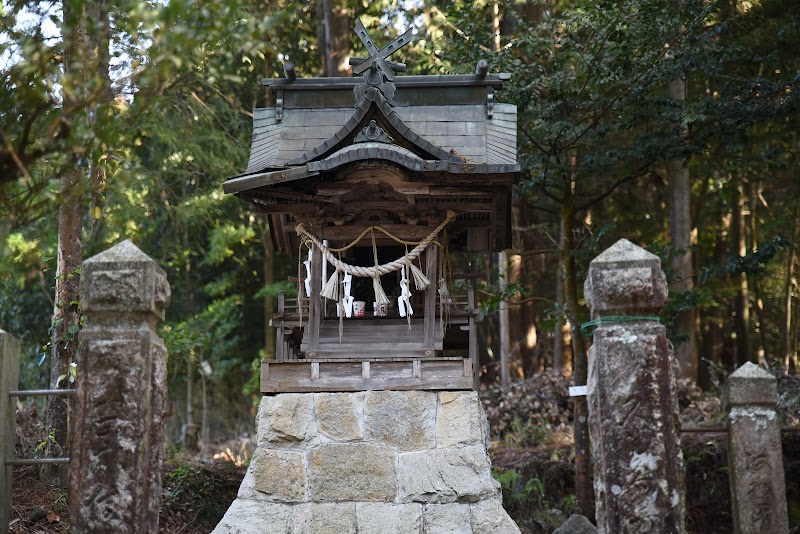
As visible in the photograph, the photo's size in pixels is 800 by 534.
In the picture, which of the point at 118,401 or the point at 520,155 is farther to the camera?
the point at 520,155

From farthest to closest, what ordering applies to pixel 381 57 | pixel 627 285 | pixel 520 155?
1. pixel 520 155
2. pixel 381 57
3. pixel 627 285

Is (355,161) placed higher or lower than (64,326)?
higher

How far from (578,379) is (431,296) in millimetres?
2701

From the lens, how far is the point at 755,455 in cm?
679

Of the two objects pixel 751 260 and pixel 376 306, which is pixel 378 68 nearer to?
pixel 376 306

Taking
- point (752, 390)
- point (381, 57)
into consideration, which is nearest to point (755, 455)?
point (752, 390)

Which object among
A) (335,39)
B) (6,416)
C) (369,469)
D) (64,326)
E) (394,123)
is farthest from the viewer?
(335,39)

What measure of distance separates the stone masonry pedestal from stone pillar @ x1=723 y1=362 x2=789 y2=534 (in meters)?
2.19

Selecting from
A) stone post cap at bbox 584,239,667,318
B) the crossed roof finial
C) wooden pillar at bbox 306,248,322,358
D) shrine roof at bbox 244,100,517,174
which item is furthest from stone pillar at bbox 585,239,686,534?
the crossed roof finial

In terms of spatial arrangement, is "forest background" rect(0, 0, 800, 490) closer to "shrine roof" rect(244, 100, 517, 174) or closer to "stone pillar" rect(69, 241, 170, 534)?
"stone pillar" rect(69, 241, 170, 534)

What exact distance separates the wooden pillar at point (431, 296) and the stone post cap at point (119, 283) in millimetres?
4411

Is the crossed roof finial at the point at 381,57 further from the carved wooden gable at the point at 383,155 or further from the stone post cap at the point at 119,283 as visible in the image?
the stone post cap at the point at 119,283

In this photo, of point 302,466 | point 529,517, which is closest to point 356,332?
point 302,466

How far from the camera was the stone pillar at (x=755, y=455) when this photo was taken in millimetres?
6672
